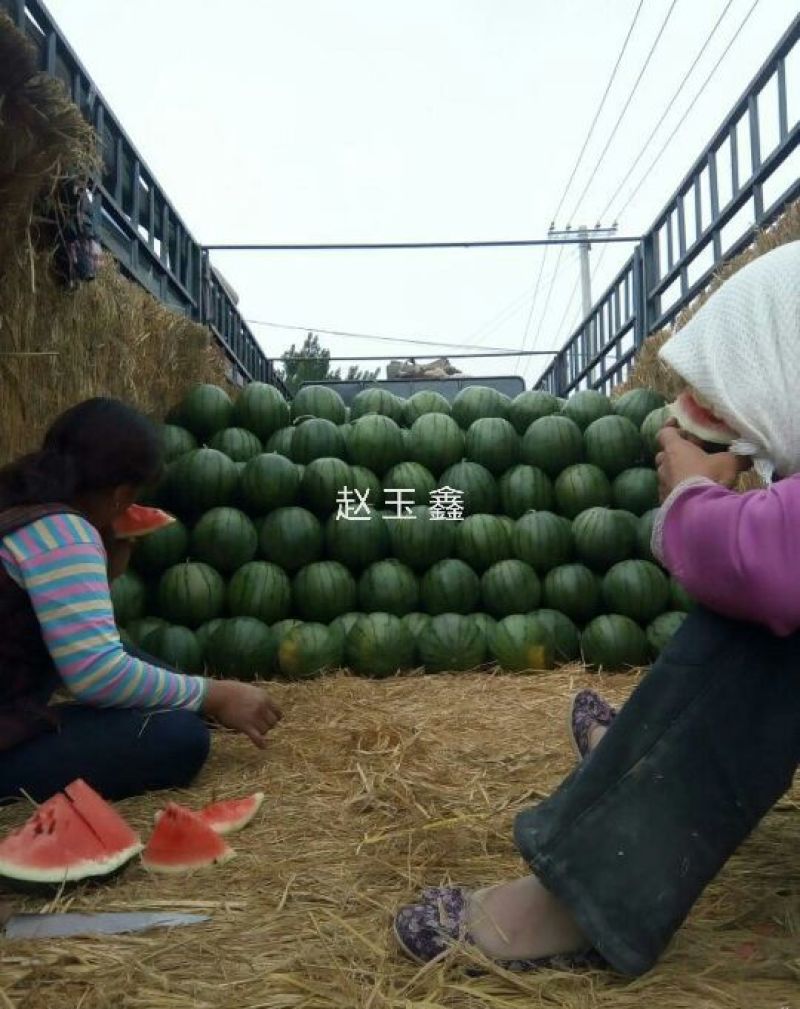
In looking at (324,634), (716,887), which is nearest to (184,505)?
(324,634)

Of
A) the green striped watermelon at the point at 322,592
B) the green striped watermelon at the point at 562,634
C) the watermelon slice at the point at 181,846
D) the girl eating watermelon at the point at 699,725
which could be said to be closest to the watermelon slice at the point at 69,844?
the watermelon slice at the point at 181,846

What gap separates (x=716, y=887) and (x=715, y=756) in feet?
1.99

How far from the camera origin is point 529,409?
5387mm

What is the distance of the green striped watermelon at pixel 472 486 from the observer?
5.07 meters

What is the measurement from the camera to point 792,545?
50.7 inches

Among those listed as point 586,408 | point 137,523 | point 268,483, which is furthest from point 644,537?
point 137,523

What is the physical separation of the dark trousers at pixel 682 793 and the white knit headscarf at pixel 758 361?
0.29 metres

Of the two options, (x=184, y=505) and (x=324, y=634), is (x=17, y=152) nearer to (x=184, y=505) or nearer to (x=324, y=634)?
(x=184, y=505)

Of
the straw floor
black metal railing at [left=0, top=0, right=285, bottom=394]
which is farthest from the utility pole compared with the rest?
the straw floor

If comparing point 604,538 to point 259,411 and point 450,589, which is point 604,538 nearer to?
point 450,589

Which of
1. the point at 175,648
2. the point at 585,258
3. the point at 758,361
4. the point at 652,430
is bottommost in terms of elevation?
the point at 175,648

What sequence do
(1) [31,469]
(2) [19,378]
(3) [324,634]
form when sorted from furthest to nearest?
(3) [324,634], (2) [19,378], (1) [31,469]

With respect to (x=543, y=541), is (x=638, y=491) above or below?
above

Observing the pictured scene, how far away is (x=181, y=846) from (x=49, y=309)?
2.35m
